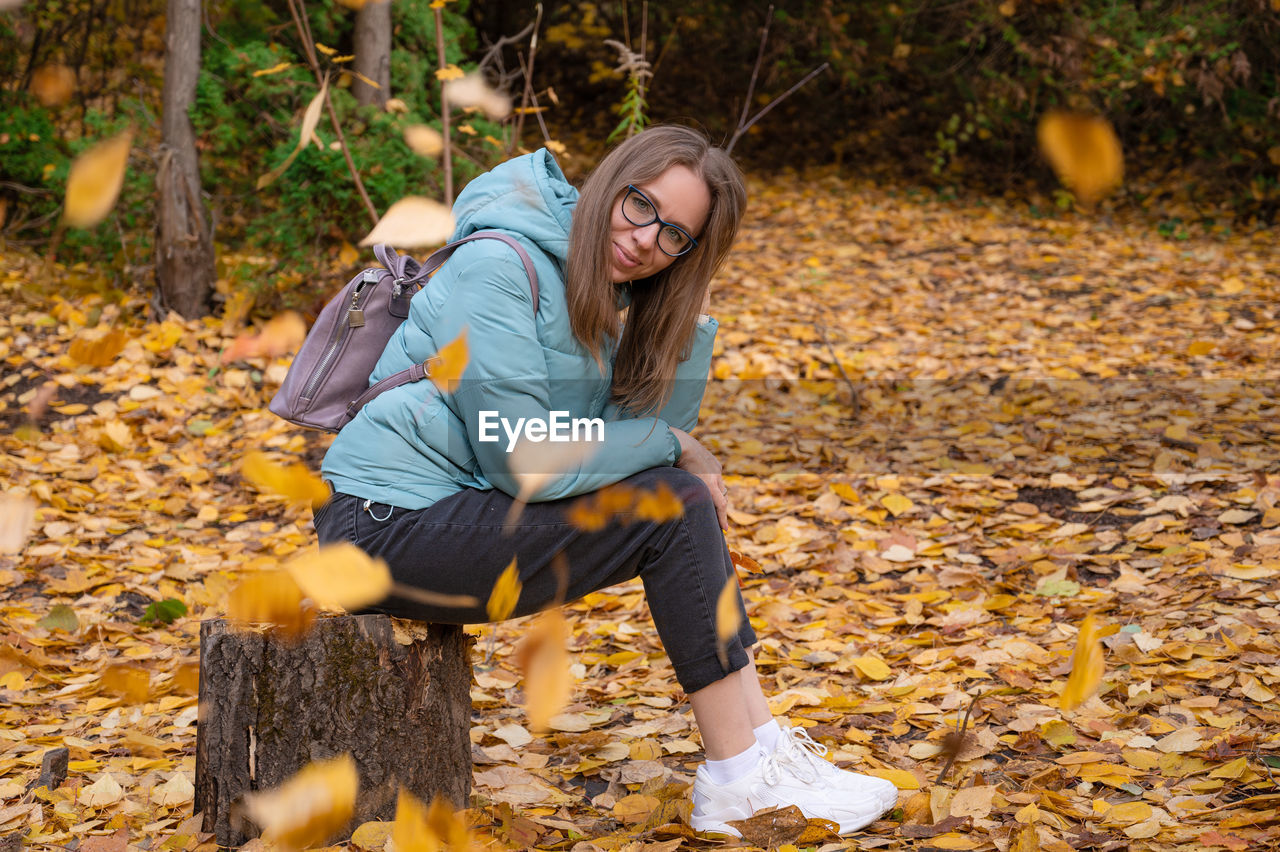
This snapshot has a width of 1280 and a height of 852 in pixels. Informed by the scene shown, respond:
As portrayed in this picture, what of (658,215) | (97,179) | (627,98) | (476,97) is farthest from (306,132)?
(658,215)

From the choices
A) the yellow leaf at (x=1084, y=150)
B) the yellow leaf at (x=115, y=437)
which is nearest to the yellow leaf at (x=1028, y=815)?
the yellow leaf at (x=115, y=437)

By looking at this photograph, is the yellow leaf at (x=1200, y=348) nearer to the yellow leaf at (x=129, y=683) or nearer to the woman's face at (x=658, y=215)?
the woman's face at (x=658, y=215)

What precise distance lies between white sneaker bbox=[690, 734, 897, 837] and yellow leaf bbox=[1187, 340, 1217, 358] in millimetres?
3234

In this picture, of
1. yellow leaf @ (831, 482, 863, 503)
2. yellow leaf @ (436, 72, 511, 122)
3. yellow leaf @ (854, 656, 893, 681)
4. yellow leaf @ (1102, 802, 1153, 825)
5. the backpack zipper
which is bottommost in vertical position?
yellow leaf @ (1102, 802, 1153, 825)

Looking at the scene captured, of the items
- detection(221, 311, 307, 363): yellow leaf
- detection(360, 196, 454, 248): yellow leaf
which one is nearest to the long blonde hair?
detection(360, 196, 454, 248): yellow leaf

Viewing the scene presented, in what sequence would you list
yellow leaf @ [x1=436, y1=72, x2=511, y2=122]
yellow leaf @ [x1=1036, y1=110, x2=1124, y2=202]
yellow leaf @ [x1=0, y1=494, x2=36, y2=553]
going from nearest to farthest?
yellow leaf @ [x1=0, y1=494, x2=36, y2=553], yellow leaf @ [x1=436, y1=72, x2=511, y2=122], yellow leaf @ [x1=1036, y1=110, x2=1124, y2=202]

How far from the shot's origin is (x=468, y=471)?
1866 millimetres

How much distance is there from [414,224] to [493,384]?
3.02 meters

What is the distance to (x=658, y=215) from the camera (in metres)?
1.89

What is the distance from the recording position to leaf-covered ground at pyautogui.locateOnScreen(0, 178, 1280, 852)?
196 centimetres

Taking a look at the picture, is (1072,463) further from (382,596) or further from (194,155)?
(194,155)

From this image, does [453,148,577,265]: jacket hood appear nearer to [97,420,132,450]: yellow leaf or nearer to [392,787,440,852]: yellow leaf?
[392,787,440,852]: yellow leaf

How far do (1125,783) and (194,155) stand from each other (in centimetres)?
439

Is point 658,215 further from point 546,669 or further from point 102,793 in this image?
point 102,793
